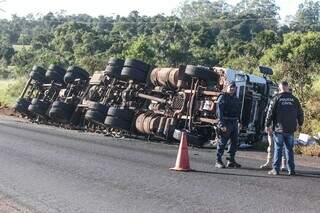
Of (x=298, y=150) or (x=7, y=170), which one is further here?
(x=298, y=150)

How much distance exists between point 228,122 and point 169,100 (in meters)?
5.56

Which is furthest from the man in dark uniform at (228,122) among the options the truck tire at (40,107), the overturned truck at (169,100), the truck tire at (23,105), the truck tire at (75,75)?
the truck tire at (23,105)

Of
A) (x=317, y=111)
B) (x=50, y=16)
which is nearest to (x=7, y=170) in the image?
(x=317, y=111)

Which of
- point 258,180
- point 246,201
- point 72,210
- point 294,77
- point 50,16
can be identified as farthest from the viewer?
point 50,16

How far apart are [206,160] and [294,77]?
39.1 ft

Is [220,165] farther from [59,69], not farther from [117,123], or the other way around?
[59,69]

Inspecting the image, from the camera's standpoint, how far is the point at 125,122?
1683 cm

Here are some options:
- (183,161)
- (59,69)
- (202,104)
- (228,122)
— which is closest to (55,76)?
(59,69)

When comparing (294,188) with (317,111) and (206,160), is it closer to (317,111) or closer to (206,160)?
(206,160)

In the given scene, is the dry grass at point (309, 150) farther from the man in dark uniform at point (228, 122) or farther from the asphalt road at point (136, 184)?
the man in dark uniform at point (228, 122)

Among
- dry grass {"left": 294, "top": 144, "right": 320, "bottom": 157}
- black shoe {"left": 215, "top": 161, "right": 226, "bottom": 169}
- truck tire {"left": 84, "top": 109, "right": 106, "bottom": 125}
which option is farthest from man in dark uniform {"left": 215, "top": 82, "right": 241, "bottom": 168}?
truck tire {"left": 84, "top": 109, "right": 106, "bottom": 125}

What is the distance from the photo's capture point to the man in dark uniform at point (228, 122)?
10859 millimetres

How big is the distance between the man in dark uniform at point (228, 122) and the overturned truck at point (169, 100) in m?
3.67

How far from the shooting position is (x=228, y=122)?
11.0m
